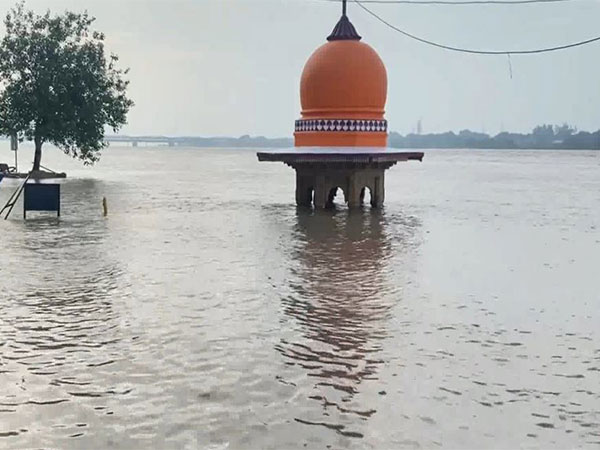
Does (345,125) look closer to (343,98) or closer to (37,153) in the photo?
(343,98)

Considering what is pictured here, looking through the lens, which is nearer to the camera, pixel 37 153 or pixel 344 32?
pixel 344 32

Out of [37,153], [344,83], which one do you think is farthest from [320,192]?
[37,153]

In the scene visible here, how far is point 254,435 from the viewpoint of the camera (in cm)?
570

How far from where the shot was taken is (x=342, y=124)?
2445 centimetres

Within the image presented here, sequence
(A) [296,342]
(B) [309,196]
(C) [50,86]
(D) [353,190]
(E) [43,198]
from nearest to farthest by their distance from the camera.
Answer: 1. (A) [296,342]
2. (E) [43,198]
3. (D) [353,190]
4. (B) [309,196]
5. (C) [50,86]

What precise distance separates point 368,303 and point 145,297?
125 inches

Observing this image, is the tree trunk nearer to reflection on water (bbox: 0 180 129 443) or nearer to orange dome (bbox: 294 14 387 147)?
orange dome (bbox: 294 14 387 147)

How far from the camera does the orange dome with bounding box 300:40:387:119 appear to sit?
24.5 m

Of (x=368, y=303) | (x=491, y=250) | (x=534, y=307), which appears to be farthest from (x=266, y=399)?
(x=491, y=250)

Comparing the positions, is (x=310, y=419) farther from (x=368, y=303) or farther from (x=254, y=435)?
(x=368, y=303)

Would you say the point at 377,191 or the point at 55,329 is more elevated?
the point at 377,191

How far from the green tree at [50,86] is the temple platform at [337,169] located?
2194cm

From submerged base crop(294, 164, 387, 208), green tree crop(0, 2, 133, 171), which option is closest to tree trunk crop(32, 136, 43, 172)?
green tree crop(0, 2, 133, 171)

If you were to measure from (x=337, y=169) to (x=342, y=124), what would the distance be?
150 centimetres
